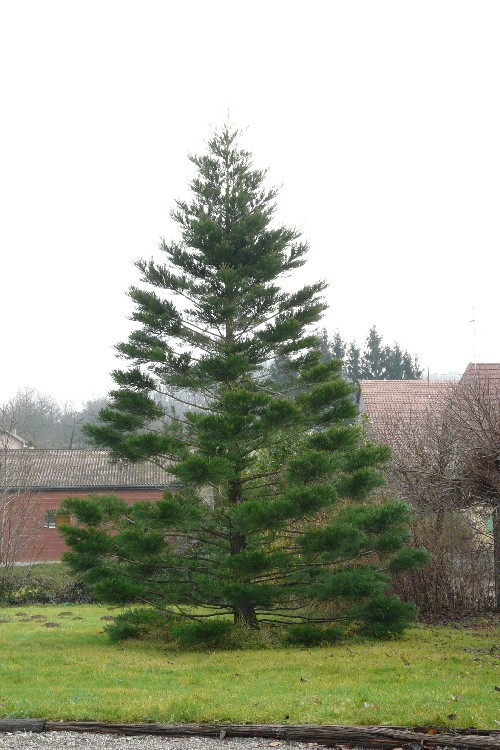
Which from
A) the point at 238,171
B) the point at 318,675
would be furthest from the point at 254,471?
the point at 318,675

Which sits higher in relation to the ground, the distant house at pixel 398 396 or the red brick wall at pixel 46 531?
the distant house at pixel 398 396

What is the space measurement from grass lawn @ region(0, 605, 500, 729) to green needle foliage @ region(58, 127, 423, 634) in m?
1.29

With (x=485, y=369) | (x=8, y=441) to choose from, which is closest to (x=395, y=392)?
(x=485, y=369)

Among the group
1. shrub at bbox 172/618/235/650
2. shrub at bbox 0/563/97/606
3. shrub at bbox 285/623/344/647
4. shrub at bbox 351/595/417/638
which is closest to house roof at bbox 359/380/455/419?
shrub at bbox 0/563/97/606

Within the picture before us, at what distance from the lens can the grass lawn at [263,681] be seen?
24.2 feet

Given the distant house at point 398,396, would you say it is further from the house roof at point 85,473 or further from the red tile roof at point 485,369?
the house roof at point 85,473

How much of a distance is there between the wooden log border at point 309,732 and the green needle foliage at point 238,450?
5.96 metres

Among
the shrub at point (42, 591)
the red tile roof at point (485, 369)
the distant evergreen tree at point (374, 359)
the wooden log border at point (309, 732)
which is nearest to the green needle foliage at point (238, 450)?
the wooden log border at point (309, 732)

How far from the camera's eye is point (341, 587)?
1341 cm

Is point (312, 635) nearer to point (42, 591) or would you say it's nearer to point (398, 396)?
point (42, 591)

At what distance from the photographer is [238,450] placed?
14289 millimetres

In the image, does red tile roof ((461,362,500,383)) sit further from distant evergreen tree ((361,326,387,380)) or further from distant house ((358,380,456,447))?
distant evergreen tree ((361,326,387,380))

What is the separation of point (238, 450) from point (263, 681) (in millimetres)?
5328

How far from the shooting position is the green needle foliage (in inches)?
531
